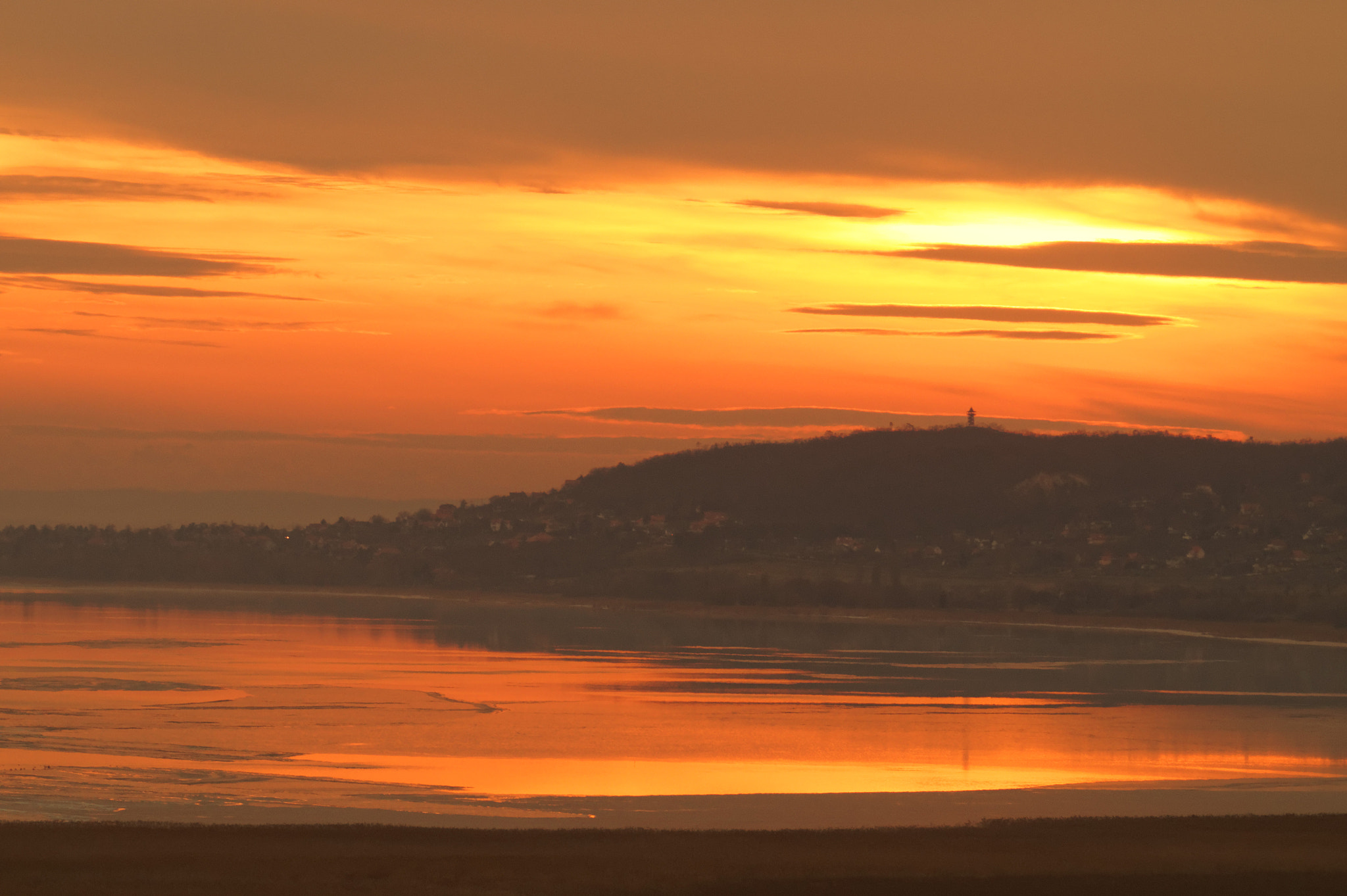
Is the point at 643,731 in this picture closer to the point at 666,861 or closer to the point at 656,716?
the point at 656,716

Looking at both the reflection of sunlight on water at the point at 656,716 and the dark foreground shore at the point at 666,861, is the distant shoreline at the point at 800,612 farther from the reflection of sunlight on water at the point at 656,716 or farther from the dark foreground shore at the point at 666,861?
the dark foreground shore at the point at 666,861

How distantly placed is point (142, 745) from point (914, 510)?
152941 millimetres

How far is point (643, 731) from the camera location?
38.0 m

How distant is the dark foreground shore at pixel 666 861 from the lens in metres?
19.3

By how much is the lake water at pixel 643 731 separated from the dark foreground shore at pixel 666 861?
94.5 inches

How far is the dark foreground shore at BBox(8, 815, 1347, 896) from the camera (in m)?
19.3

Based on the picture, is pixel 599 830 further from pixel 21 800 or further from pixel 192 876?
pixel 21 800

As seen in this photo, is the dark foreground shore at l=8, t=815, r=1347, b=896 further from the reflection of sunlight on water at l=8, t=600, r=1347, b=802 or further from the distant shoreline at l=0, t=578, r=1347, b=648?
the distant shoreline at l=0, t=578, r=1347, b=648

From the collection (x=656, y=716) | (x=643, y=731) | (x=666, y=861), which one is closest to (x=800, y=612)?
(x=656, y=716)

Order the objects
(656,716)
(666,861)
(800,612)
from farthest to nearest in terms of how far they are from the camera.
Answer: (800,612) → (656,716) → (666,861)

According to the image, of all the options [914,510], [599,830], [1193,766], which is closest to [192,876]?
[599,830]

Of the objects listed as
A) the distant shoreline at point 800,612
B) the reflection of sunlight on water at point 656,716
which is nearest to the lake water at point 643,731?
the reflection of sunlight on water at point 656,716

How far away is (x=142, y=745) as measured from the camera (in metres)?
33.0

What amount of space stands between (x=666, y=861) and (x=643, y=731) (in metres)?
17.1
